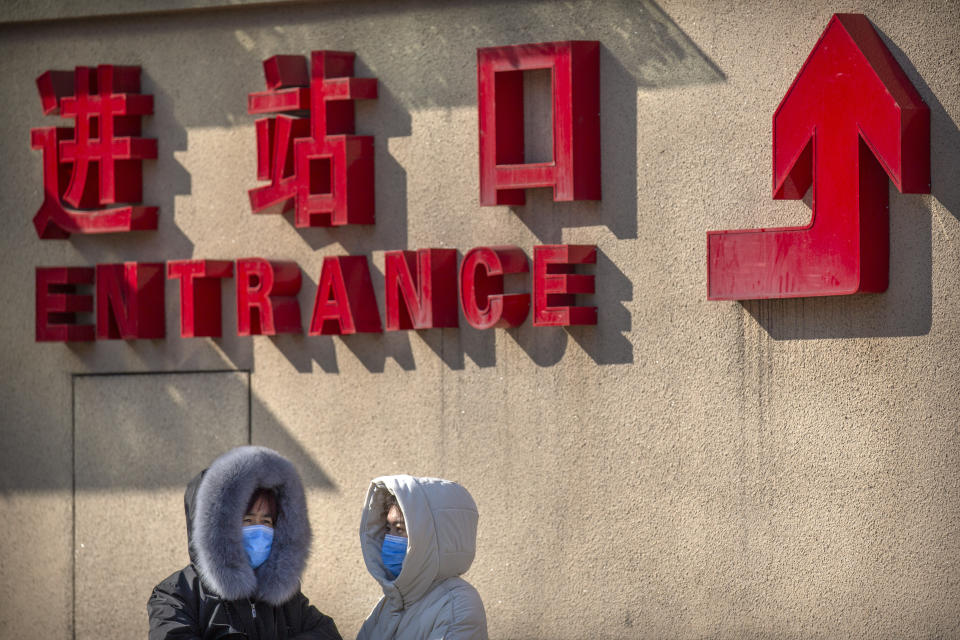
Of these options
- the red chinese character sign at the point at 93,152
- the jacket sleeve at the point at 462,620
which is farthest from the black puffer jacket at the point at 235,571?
the red chinese character sign at the point at 93,152

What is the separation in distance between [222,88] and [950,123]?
4.55 metres

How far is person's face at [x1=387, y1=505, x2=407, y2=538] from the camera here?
593cm

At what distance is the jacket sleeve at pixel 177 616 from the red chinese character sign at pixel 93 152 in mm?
4305

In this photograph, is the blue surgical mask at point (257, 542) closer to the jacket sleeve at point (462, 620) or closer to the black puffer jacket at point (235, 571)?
the black puffer jacket at point (235, 571)

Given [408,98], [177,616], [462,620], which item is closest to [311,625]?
[177,616]

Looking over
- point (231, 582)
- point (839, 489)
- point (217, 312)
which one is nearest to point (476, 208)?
point (217, 312)

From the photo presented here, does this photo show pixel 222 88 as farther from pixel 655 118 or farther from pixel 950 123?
pixel 950 123

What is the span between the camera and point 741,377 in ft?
26.7

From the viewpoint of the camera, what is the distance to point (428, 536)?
18.8 ft

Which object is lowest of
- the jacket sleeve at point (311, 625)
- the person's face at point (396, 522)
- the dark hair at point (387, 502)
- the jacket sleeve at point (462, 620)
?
the jacket sleeve at point (311, 625)

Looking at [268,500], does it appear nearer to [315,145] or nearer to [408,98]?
[315,145]

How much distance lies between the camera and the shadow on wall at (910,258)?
7656mm

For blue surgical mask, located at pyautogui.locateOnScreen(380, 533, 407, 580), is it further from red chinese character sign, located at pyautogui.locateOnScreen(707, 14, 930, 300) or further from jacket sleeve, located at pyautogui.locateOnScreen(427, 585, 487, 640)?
red chinese character sign, located at pyautogui.locateOnScreen(707, 14, 930, 300)

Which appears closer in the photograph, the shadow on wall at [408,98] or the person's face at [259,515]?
the person's face at [259,515]
